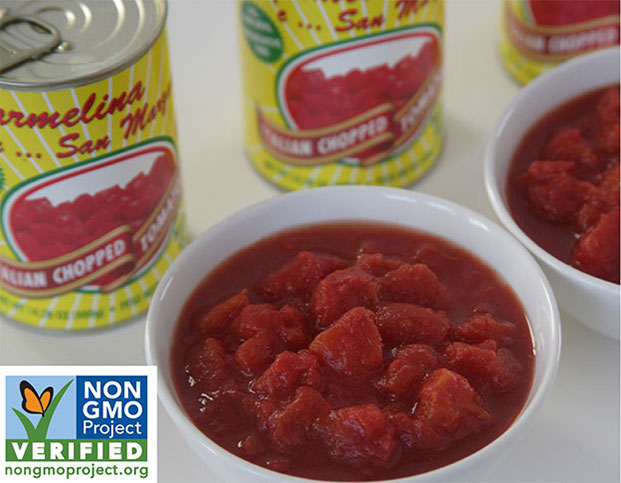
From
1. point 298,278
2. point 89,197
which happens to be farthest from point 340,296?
point 89,197

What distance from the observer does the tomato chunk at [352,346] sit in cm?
134

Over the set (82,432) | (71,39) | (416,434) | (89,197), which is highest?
(71,39)

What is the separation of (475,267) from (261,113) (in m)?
0.47

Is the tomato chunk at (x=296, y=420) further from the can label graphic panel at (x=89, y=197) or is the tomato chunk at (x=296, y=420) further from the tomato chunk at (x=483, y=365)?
the can label graphic panel at (x=89, y=197)

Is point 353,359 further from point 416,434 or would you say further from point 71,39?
point 71,39

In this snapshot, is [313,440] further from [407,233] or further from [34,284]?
[34,284]

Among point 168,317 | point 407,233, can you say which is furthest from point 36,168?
point 407,233

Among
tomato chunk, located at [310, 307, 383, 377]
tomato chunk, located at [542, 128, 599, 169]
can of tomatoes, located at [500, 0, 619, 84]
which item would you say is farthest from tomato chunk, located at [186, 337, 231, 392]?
can of tomatoes, located at [500, 0, 619, 84]

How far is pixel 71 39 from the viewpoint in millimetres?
1470

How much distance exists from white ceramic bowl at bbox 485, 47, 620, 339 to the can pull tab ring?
1.98ft

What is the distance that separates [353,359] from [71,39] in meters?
0.54

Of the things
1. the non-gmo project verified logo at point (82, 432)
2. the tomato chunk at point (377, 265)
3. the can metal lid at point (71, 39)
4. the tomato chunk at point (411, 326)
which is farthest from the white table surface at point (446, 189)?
the can metal lid at point (71, 39)

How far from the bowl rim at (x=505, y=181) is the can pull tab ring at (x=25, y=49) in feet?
1.98

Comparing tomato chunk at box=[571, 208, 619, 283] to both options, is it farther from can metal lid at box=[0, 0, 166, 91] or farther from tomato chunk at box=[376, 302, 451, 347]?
can metal lid at box=[0, 0, 166, 91]
